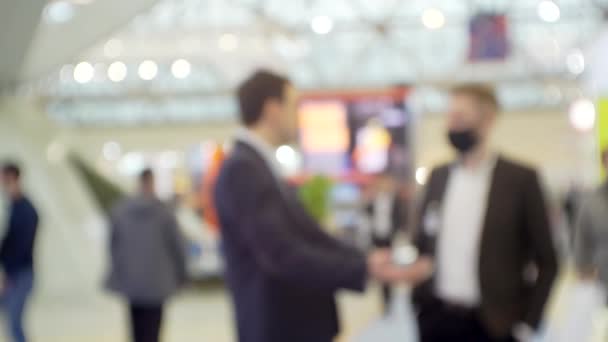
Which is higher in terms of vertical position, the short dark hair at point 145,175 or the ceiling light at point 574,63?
the ceiling light at point 574,63

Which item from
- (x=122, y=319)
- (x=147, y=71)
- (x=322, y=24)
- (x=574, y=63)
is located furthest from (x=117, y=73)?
(x=122, y=319)

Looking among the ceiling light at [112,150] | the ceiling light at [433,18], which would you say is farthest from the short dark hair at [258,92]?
the ceiling light at [112,150]

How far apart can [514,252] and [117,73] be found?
3767 centimetres

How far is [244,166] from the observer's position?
3.55 m

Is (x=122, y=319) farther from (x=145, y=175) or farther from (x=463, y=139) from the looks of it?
(x=463, y=139)

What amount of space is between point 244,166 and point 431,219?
3.61 feet

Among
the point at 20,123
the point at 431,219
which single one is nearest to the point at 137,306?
the point at 431,219

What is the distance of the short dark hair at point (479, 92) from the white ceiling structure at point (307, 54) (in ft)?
83.8

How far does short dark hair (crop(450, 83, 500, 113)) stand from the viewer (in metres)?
4.22

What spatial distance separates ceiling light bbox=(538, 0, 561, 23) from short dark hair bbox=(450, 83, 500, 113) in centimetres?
3313

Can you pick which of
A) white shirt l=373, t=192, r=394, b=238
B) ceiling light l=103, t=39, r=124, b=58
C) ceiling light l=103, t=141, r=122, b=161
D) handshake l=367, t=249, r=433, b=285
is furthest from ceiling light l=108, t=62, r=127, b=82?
handshake l=367, t=249, r=433, b=285

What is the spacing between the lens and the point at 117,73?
40.7m

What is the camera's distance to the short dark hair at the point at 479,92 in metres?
4.22

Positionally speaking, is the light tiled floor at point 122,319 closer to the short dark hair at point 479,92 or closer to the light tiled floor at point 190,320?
the light tiled floor at point 190,320
